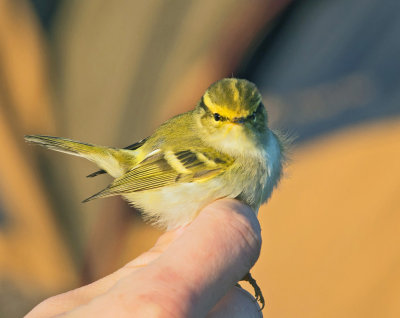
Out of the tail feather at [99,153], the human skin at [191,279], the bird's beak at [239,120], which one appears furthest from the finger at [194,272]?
the tail feather at [99,153]

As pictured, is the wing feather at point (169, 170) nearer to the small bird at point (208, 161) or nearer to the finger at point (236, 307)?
the small bird at point (208, 161)

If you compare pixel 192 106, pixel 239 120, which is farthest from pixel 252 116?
pixel 192 106

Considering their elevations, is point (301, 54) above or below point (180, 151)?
above

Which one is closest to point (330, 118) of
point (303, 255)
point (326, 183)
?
point (326, 183)

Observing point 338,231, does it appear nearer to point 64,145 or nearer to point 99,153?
point 99,153

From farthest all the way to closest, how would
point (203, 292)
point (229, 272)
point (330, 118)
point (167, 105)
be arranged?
point (167, 105) < point (330, 118) < point (229, 272) < point (203, 292)

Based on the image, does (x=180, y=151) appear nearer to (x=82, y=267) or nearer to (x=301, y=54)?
(x=301, y=54)

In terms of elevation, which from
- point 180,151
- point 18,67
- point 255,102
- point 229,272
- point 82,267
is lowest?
point 82,267
